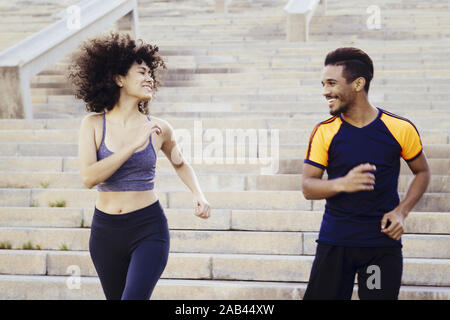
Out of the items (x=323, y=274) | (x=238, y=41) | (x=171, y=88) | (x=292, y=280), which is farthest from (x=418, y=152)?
(x=238, y=41)

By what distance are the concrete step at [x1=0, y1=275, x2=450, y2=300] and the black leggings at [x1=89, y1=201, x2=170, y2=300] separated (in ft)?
4.96

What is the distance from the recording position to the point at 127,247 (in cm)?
281

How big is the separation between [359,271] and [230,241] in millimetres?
2089

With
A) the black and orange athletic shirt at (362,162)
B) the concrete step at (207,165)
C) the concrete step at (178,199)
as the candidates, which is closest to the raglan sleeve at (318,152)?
the black and orange athletic shirt at (362,162)

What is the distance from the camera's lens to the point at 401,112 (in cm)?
673

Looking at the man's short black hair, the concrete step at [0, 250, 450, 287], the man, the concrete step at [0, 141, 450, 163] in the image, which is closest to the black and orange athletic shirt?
the man

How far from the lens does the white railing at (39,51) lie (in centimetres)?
695

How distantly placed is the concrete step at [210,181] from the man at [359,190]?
2547mm

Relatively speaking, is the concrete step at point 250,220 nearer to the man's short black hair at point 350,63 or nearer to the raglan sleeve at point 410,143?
the raglan sleeve at point 410,143

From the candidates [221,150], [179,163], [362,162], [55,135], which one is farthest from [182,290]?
[55,135]

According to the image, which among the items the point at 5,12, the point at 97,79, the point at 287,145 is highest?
the point at 5,12

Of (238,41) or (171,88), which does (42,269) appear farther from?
(238,41)

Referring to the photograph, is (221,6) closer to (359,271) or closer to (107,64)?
(107,64)

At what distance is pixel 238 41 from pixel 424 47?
3.43 m
